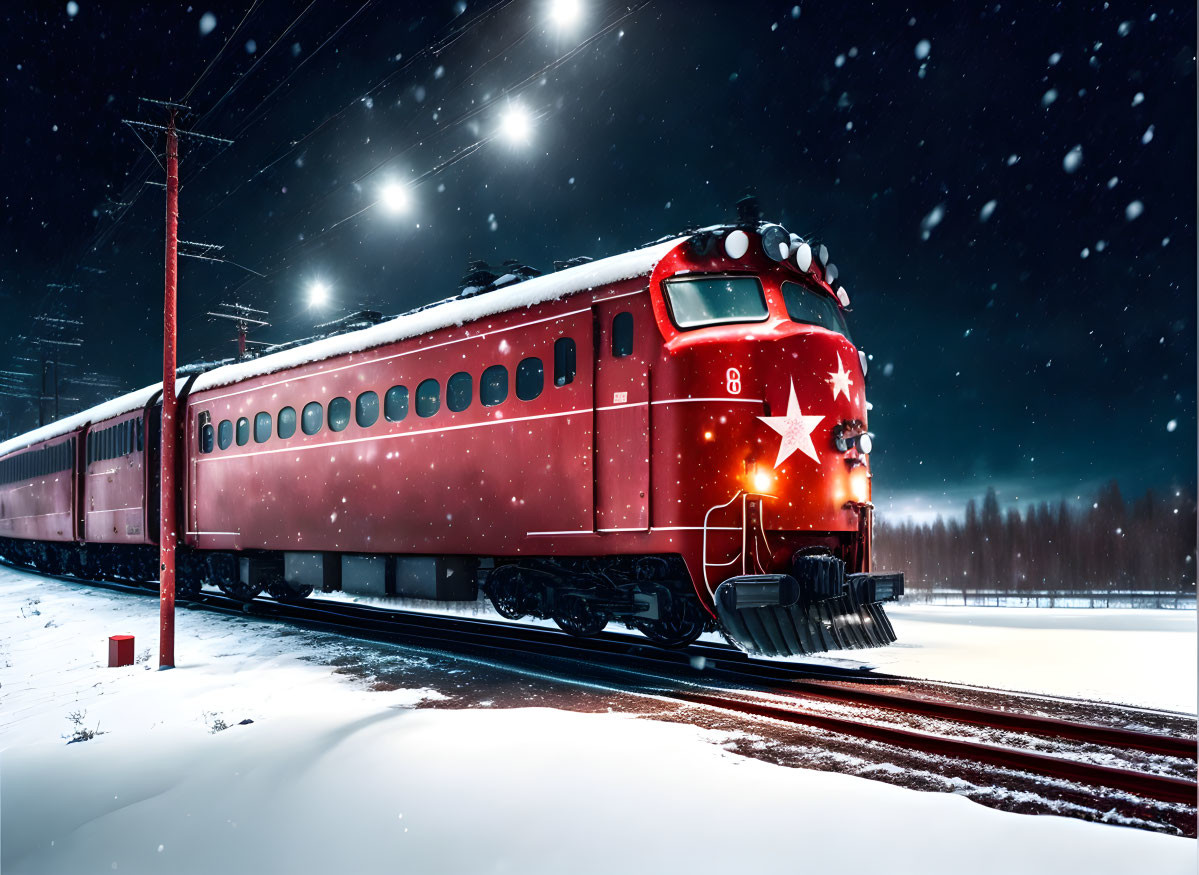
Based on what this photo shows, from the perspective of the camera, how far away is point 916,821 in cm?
422

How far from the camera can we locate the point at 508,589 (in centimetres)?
1027

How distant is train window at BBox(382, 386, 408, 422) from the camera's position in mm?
10891

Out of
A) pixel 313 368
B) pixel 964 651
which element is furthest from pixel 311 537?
pixel 964 651

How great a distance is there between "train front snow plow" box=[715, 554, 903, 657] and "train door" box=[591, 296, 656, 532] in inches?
48.9

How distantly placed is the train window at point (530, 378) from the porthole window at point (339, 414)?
366 centimetres

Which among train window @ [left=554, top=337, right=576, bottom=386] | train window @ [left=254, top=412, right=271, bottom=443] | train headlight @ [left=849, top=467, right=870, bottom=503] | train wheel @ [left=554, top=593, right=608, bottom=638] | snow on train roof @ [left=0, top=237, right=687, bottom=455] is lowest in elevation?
train wheel @ [left=554, top=593, right=608, bottom=638]

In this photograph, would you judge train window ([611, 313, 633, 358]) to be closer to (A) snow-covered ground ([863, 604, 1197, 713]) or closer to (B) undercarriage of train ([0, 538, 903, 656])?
(B) undercarriage of train ([0, 538, 903, 656])

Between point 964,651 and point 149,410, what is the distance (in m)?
15.4

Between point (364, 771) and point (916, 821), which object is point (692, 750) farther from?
point (364, 771)

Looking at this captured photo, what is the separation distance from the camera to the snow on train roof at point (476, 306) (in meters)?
8.61

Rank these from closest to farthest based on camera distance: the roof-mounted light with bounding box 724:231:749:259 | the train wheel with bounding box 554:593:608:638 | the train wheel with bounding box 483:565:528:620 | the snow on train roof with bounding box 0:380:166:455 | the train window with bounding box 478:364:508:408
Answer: the roof-mounted light with bounding box 724:231:749:259 < the train wheel with bounding box 554:593:608:638 < the train window with bounding box 478:364:508:408 < the train wheel with bounding box 483:565:528:620 < the snow on train roof with bounding box 0:380:166:455

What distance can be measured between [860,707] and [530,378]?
4.82m

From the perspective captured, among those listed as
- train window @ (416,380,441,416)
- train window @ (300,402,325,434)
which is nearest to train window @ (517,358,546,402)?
train window @ (416,380,441,416)

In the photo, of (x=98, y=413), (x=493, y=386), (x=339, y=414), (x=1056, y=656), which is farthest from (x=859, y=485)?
(x=98, y=413)
